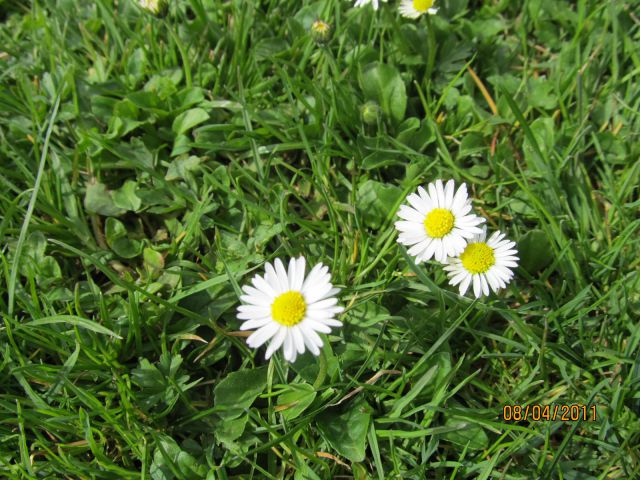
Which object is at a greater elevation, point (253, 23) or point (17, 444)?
point (253, 23)

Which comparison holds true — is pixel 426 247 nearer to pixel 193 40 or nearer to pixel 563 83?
pixel 563 83

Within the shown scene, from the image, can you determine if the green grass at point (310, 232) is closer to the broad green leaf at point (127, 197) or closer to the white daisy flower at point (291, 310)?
the broad green leaf at point (127, 197)

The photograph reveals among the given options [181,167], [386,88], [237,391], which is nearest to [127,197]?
[181,167]

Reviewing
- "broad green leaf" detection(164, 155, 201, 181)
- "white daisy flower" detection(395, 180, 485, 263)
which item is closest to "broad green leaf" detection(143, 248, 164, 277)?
"broad green leaf" detection(164, 155, 201, 181)

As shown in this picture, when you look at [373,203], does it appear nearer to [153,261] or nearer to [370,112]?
[370,112]

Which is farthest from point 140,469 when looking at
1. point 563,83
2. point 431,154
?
point 563,83

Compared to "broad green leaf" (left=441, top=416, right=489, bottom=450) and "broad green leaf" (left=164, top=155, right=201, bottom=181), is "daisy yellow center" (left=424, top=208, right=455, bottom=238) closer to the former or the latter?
"broad green leaf" (left=441, top=416, right=489, bottom=450)
